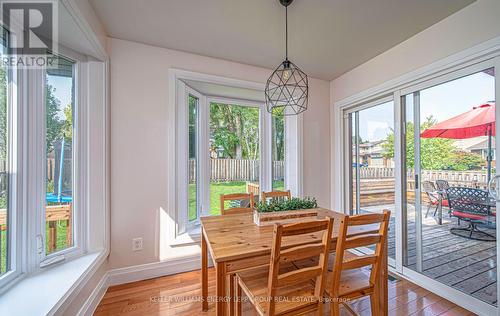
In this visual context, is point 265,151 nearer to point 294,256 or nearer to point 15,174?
point 294,256

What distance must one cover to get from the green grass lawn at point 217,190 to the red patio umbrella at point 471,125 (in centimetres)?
194

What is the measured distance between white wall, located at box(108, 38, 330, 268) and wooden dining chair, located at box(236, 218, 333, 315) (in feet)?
4.66

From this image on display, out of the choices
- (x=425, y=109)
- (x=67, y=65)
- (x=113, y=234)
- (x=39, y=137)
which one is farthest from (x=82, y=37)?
(x=425, y=109)

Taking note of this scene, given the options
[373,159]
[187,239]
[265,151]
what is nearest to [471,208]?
[373,159]

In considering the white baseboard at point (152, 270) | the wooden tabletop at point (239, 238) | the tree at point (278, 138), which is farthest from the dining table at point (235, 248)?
the tree at point (278, 138)

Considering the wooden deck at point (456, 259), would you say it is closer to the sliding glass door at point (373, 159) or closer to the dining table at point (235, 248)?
the sliding glass door at point (373, 159)

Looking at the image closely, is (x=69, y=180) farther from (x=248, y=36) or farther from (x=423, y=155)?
(x=423, y=155)

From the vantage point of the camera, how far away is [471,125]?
177 centimetres

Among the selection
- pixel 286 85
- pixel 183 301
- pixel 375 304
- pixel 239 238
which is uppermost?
pixel 286 85

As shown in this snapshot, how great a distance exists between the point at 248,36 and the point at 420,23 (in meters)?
1.60

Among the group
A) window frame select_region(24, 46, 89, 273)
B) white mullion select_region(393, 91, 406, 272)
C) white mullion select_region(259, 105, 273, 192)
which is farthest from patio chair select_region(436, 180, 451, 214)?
window frame select_region(24, 46, 89, 273)

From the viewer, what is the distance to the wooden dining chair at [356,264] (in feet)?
3.97

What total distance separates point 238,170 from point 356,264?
2.04 m

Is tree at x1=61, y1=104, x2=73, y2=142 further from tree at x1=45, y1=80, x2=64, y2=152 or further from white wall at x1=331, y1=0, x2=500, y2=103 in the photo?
white wall at x1=331, y1=0, x2=500, y2=103
